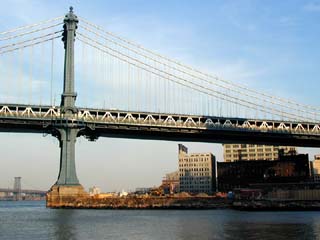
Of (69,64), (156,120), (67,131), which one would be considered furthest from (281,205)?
(69,64)

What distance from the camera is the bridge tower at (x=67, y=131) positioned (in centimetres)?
8806

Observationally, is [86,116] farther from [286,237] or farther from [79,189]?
[286,237]

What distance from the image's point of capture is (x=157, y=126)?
98375 millimetres

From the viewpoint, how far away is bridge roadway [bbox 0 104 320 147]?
93562 millimetres

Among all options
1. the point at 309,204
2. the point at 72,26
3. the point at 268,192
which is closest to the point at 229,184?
the point at 268,192

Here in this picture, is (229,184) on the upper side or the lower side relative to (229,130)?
lower

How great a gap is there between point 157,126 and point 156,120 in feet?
9.91

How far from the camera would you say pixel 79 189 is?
88625mm

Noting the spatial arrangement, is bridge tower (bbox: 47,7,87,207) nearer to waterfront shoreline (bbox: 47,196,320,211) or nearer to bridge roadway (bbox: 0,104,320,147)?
bridge roadway (bbox: 0,104,320,147)

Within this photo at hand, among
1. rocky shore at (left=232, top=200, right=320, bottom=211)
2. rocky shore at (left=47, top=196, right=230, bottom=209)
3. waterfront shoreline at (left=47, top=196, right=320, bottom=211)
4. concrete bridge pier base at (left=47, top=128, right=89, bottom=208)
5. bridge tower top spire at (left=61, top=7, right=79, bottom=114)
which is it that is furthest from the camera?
rocky shore at (left=47, top=196, right=230, bottom=209)

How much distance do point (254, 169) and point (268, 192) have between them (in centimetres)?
6186

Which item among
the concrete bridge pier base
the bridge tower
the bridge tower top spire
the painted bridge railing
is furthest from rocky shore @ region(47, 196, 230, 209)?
the bridge tower top spire

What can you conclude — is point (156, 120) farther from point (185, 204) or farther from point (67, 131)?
point (67, 131)

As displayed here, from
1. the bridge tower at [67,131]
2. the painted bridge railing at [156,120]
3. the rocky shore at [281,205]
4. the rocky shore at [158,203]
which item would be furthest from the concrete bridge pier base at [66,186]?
the rocky shore at [281,205]
